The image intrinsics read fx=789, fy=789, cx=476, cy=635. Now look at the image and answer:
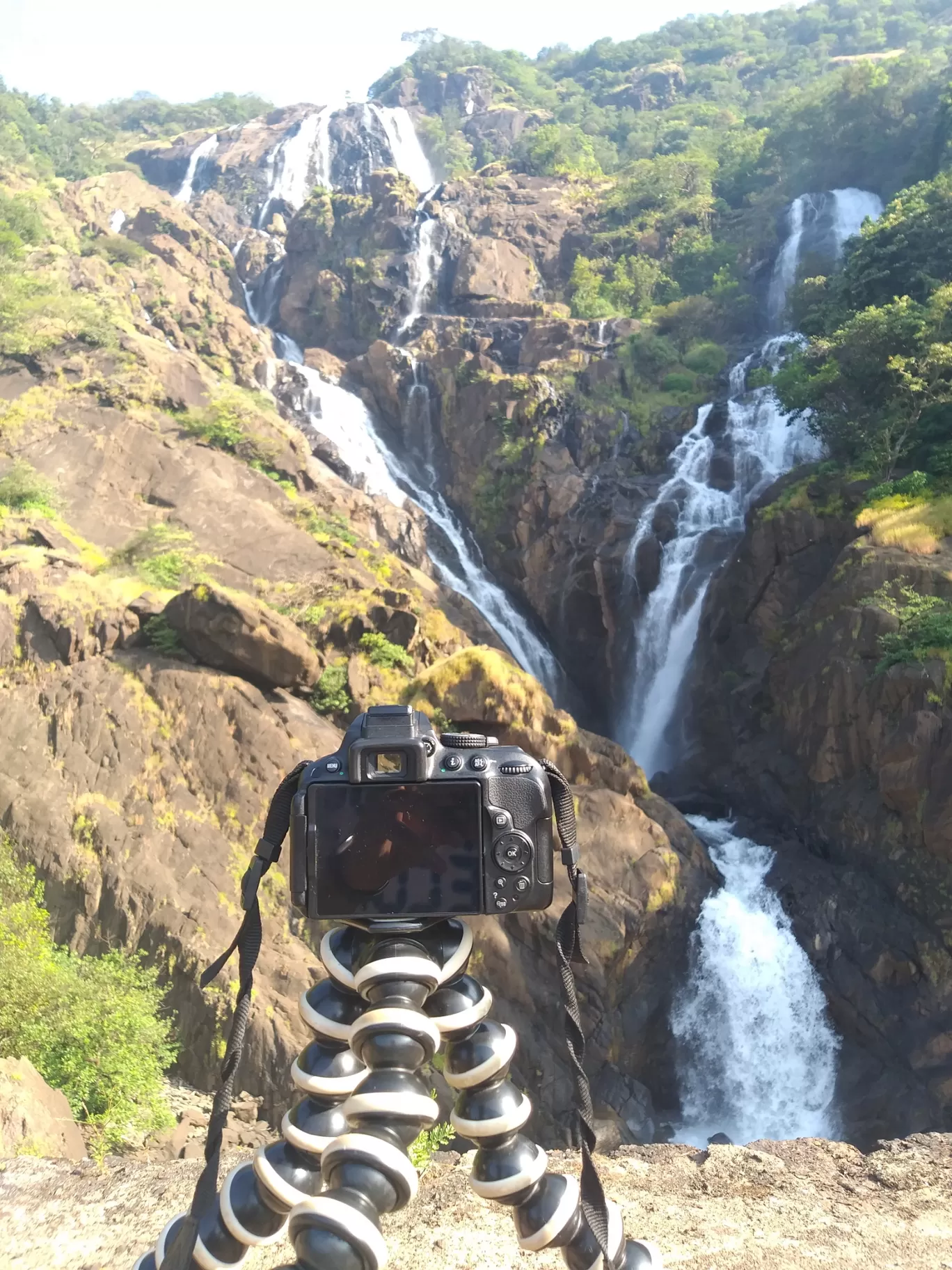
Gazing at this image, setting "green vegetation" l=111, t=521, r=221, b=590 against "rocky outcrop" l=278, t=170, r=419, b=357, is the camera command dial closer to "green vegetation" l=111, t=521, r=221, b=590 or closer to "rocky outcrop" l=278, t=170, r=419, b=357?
"green vegetation" l=111, t=521, r=221, b=590

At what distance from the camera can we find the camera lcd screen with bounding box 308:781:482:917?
2.25m

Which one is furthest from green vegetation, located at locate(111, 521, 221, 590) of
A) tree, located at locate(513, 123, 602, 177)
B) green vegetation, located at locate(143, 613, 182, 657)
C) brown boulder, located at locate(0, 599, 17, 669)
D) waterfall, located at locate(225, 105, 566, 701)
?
tree, located at locate(513, 123, 602, 177)

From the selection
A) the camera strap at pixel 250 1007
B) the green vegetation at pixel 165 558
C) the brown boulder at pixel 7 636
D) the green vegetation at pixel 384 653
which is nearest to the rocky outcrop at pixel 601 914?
the green vegetation at pixel 384 653

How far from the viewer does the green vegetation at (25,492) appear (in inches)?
569

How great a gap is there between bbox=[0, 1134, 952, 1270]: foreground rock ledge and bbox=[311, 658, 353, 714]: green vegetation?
22.3 ft

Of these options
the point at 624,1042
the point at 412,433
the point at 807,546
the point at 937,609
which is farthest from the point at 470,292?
the point at 624,1042

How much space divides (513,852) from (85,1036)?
247 inches

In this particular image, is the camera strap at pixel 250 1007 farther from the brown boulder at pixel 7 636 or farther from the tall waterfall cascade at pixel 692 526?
the tall waterfall cascade at pixel 692 526

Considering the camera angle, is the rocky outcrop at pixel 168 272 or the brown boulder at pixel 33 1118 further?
the rocky outcrop at pixel 168 272

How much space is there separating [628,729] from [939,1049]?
10.8m

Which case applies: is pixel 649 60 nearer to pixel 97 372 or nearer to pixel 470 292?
pixel 470 292

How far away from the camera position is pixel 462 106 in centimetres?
6372

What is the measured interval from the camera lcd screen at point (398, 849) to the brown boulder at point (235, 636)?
895cm

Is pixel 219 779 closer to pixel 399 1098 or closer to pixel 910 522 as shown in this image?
pixel 399 1098
